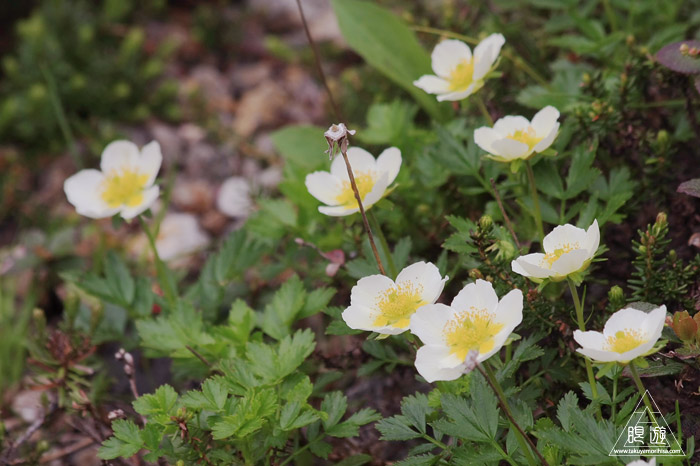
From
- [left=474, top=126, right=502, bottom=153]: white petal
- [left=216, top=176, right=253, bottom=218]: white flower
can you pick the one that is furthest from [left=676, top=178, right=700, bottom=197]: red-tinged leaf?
[left=216, top=176, right=253, bottom=218]: white flower

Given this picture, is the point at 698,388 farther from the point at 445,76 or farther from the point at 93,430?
the point at 93,430

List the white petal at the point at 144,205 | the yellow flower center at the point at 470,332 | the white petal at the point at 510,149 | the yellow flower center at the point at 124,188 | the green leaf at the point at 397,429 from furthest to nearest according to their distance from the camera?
the yellow flower center at the point at 124,188 < the white petal at the point at 144,205 < the white petal at the point at 510,149 < the green leaf at the point at 397,429 < the yellow flower center at the point at 470,332

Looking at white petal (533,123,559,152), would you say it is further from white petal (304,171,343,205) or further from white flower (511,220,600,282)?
white petal (304,171,343,205)

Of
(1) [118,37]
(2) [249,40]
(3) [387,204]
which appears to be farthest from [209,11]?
(3) [387,204]

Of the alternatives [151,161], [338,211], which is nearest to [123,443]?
[338,211]

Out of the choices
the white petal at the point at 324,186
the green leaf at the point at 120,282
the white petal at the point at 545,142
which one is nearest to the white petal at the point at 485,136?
the white petal at the point at 545,142

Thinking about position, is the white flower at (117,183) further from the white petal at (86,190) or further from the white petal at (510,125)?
the white petal at (510,125)
